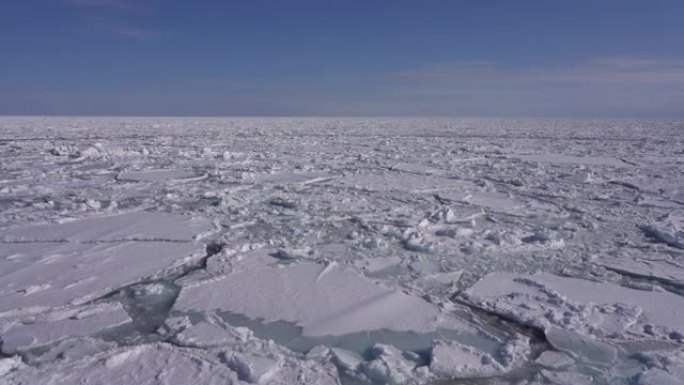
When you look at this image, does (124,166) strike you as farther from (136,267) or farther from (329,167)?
(136,267)

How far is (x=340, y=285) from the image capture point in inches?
127

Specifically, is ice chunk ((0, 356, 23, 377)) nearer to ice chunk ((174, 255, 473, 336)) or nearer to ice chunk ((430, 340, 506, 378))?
ice chunk ((174, 255, 473, 336))

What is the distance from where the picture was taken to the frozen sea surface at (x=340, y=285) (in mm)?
2277

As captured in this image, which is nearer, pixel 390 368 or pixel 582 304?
pixel 390 368

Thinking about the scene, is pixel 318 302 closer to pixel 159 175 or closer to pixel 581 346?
pixel 581 346

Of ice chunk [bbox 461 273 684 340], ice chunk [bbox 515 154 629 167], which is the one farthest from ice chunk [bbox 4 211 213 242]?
ice chunk [bbox 515 154 629 167]

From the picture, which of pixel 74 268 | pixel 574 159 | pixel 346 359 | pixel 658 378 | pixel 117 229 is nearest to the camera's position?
pixel 658 378

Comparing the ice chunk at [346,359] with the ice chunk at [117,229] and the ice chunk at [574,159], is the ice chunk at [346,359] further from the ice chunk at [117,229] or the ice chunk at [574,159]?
the ice chunk at [574,159]

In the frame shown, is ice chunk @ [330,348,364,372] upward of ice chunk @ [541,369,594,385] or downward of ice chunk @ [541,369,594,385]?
upward

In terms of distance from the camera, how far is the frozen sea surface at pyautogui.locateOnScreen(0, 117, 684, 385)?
228cm

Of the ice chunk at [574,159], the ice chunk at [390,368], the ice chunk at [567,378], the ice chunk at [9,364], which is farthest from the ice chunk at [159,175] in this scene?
the ice chunk at [574,159]

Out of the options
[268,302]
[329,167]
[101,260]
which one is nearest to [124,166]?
[329,167]

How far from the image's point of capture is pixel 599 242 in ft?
13.9

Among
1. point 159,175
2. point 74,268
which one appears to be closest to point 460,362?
point 74,268
